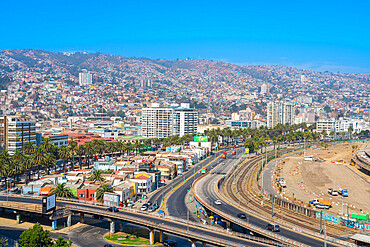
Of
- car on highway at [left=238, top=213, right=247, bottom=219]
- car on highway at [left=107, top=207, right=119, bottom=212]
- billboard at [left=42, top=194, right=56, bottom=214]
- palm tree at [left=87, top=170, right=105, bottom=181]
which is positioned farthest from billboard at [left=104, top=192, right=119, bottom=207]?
car on highway at [left=238, top=213, right=247, bottom=219]

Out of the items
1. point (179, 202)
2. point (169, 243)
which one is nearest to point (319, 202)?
point (179, 202)

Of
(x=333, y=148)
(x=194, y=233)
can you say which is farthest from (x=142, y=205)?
(x=333, y=148)

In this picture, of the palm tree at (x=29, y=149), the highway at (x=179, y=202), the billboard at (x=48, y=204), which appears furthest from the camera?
the palm tree at (x=29, y=149)

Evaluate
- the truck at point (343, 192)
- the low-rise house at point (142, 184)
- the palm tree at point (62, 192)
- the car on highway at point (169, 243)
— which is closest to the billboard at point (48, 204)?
the palm tree at point (62, 192)

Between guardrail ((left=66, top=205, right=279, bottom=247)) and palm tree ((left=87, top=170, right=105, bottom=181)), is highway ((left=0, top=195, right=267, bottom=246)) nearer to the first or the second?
guardrail ((left=66, top=205, right=279, bottom=247))

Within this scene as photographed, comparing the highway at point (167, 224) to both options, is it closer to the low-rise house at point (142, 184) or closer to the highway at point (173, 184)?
the highway at point (173, 184)

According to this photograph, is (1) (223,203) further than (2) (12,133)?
No

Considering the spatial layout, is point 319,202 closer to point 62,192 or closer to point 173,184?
point 173,184
